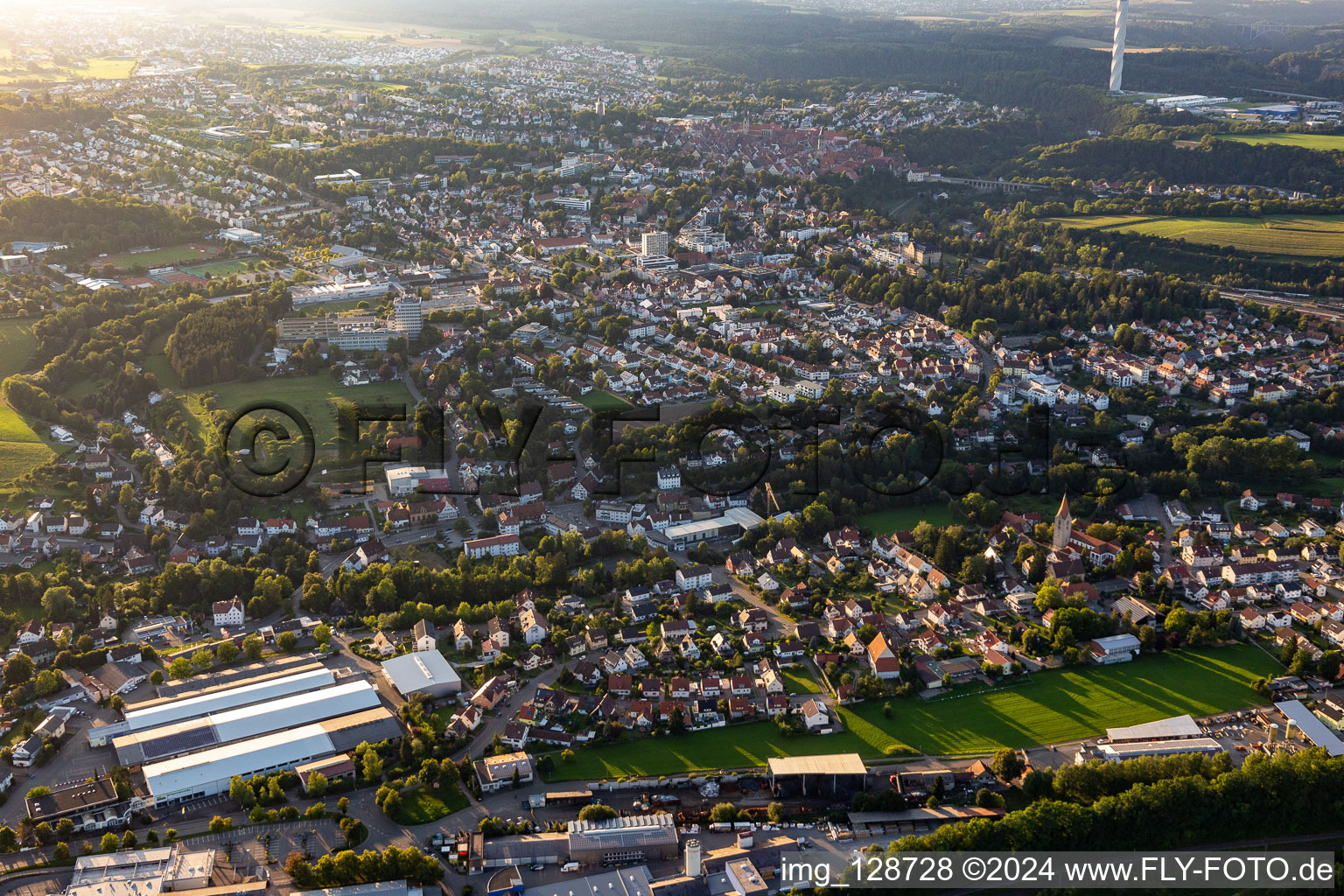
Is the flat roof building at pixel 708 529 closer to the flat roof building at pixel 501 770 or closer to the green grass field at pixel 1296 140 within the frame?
the flat roof building at pixel 501 770

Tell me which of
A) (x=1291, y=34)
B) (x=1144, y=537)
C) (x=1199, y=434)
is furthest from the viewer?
(x=1291, y=34)

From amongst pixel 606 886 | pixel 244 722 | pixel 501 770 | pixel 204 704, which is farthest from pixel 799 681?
pixel 204 704

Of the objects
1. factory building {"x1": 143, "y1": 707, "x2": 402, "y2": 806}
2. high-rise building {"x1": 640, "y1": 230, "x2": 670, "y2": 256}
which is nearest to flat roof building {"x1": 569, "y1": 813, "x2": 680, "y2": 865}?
factory building {"x1": 143, "y1": 707, "x2": 402, "y2": 806}

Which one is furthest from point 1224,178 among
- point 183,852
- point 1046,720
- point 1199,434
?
point 183,852

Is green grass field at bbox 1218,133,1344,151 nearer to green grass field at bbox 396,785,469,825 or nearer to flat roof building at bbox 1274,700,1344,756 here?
flat roof building at bbox 1274,700,1344,756

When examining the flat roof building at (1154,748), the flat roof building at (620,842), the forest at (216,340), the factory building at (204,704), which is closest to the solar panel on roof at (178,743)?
the factory building at (204,704)

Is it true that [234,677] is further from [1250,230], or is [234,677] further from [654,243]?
[1250,230]

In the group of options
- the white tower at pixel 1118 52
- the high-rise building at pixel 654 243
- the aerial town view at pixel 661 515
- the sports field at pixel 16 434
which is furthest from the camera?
the white tower at pixel 1118 52

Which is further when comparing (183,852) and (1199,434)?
(1199,434)

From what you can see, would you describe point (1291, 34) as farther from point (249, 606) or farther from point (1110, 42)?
point (249, 606)
